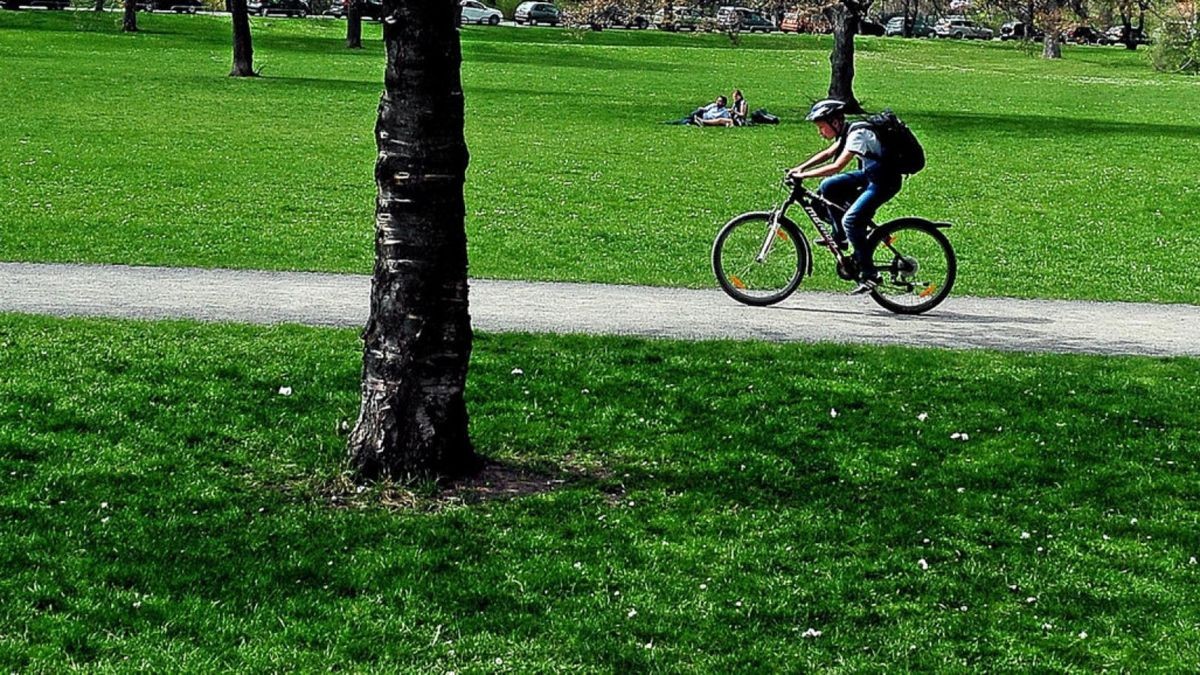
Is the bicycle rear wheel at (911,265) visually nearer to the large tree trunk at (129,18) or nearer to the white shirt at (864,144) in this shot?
the white shirt at (864,144)

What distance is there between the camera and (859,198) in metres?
12.0

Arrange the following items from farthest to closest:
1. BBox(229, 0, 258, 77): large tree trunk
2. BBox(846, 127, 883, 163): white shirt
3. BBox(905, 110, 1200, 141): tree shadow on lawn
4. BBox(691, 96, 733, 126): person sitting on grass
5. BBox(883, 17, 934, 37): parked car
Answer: BBox(883, 17, 934, 37): parked car < BBox(229, 0, 258, 77): large tree trunk < BBox(905, 110, 1200, 141): tree shadow on lawn < BBox(691, 96, 733, 126): person sitting on grass < BBox(846, 127, 883, 163): white shirt

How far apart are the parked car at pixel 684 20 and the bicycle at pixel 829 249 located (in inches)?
1743

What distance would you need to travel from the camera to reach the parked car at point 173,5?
82.2m

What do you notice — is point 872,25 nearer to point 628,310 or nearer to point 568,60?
point 628,310

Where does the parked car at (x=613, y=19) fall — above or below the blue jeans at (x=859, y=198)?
above

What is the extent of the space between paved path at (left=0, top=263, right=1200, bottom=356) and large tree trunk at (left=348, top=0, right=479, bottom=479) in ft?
12.4

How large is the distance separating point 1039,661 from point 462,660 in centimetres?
198

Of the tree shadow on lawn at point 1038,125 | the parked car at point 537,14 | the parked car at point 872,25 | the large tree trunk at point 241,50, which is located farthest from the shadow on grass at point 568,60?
the parked car at point 537,14

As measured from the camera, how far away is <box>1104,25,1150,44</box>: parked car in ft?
301

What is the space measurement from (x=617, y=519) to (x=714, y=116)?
26610 millimetres

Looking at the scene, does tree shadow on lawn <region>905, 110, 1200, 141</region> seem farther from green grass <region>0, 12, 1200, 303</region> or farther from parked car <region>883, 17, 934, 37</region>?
parked car <region>883, 17, 934, 37</region>

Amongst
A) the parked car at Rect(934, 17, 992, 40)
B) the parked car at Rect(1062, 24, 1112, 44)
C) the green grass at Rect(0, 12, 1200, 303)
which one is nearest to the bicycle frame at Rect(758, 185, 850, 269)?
the green grass at Rect(0, 12, 1200, 303)

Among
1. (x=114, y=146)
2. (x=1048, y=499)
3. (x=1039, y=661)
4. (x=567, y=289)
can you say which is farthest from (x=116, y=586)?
(x=114, y=146)
